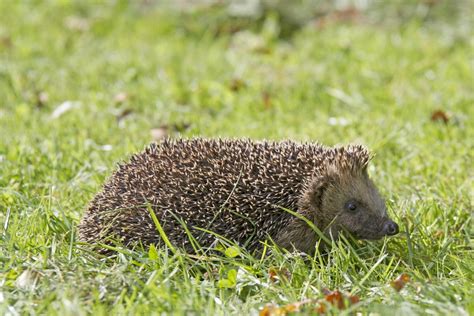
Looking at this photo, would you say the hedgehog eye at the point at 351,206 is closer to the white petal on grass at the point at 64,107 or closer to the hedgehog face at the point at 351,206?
the hedgehog face at the point at 351,206

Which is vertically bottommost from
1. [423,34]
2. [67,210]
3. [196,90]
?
[67,210]

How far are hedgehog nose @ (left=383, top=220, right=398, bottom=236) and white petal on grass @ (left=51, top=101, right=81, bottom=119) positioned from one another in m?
4.37

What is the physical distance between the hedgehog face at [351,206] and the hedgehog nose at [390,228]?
0.13 m

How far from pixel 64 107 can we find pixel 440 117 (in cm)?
394

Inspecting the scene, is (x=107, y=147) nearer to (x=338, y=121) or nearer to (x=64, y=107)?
(x=64, y=107)

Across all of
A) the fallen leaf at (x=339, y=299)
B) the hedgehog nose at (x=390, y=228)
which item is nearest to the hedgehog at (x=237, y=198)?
the hedgehog nose at (x=390, y=228)

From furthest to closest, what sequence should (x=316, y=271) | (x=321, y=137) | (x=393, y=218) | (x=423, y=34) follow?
(x=423, y=34), (x=321, y=137), (x=393, y=218), (x=316, y=271)

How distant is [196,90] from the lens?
909 centimetres

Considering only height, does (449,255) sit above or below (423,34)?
below

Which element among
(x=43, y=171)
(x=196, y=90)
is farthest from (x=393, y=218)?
(x=196, y=90)

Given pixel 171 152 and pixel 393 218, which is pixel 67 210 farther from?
pixel 393 218

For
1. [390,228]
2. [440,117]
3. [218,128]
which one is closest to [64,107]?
[218,128]

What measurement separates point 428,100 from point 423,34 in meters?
2.90

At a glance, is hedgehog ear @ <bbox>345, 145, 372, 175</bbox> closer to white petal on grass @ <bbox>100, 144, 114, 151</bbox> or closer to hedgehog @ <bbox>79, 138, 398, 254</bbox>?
hedgehog @ <bbox>79, 138, 398, 254</bbox>
